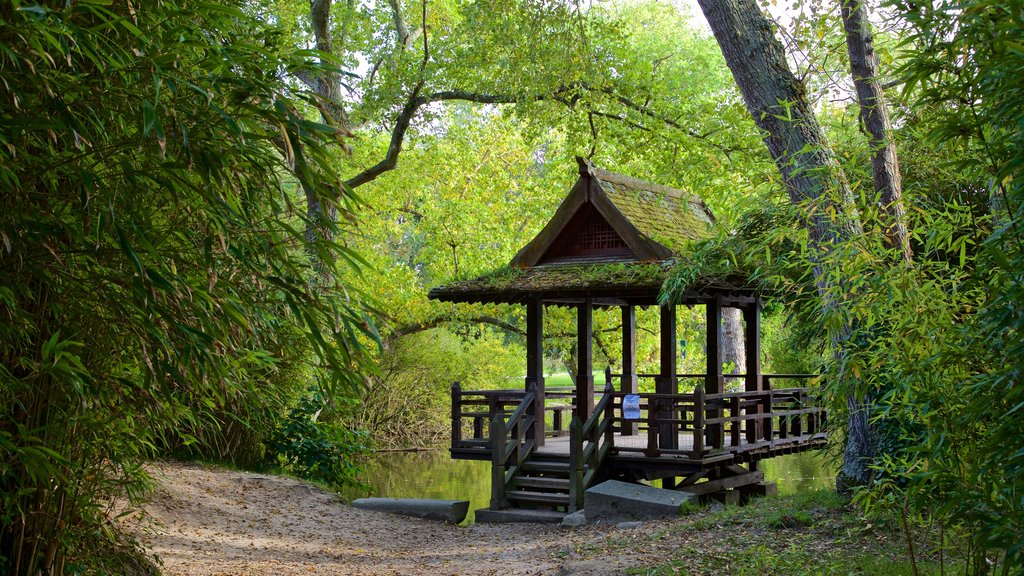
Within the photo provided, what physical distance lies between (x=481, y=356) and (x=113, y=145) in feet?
60.1

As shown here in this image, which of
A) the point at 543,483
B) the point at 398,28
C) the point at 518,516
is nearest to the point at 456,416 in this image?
the point at 543,483

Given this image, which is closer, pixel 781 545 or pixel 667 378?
pixel 781 545

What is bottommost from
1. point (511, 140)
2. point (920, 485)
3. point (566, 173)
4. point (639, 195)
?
point (920, 485)

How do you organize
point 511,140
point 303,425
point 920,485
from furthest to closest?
point 511,140 → point 303,425 → point 920,485

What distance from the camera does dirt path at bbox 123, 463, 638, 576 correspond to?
7.70m

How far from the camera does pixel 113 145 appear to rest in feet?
10.8

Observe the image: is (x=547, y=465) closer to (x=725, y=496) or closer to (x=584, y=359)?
(x=584, y=359)

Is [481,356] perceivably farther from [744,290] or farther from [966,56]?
[966,56]

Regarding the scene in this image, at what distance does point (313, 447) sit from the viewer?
12.5 meters

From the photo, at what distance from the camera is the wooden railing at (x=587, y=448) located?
10.5m

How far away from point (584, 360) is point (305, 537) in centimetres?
407

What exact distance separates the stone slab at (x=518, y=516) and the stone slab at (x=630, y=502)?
513mm

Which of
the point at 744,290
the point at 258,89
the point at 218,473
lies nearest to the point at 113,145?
the point at 258,89

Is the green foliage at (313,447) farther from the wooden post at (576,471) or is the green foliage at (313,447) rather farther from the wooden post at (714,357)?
the wooden post at (714,357)
